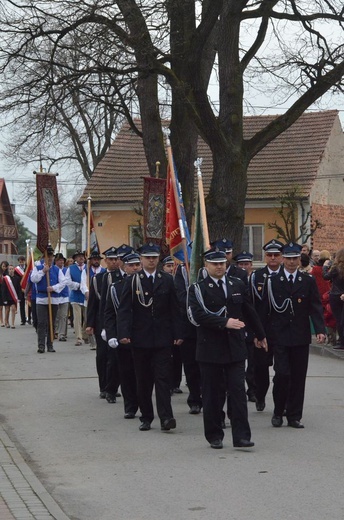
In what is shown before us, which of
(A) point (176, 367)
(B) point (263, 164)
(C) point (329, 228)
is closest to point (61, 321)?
(A) point (176, 367)

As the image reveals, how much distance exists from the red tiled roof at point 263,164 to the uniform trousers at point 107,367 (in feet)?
85.3

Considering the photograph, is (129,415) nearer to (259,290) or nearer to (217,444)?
(259,290)

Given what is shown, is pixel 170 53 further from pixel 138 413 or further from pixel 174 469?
pixel 174 469

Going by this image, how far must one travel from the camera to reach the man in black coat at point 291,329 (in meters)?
11.5

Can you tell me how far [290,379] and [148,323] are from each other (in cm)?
155

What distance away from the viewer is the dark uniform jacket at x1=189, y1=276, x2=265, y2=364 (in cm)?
1030

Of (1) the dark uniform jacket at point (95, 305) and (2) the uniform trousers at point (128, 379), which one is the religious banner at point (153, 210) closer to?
(1) the dark uniform jacket at point (95, 305)

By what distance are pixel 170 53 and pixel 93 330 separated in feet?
30.0

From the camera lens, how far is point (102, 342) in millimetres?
14461

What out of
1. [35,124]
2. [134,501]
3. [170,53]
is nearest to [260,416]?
[134,501]

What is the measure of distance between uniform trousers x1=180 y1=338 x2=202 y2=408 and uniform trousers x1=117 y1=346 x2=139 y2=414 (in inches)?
27.5

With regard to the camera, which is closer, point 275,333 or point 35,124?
point 275,333

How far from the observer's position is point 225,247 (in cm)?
1291

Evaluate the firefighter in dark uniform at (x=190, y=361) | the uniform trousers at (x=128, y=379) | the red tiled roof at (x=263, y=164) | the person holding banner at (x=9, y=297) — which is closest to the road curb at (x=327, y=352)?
the firefighter in dark uniform at (x=190, y=361)
